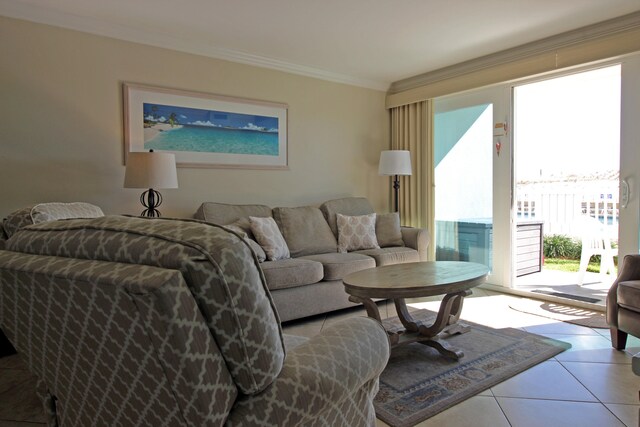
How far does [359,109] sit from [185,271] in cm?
442

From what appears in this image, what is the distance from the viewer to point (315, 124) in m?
4.61

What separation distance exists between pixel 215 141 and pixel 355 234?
1.60 metres

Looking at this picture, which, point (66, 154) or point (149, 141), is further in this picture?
point (149, 141)

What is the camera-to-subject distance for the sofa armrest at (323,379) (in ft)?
3.18

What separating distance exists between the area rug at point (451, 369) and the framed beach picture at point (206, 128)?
6.94ft

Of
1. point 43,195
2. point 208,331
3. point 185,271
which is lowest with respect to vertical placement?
point 208,331

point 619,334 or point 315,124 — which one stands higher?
point 315,124

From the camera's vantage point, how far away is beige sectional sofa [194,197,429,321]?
10.5 feet

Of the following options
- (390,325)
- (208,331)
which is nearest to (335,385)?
(208,331)

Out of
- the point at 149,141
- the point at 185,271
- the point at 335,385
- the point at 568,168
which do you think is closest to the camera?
the point at 185,271

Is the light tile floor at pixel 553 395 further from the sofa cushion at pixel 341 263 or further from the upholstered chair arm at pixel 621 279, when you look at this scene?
the sofa cushion at pixel 341 263

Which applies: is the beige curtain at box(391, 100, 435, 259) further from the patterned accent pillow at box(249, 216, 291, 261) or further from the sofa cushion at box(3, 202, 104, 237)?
the sofa cushion at box(3, 202, 104, 237)

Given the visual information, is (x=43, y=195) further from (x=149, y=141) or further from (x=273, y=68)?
(x=273, y=68)

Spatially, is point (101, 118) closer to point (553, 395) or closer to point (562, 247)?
point (553, 395)
